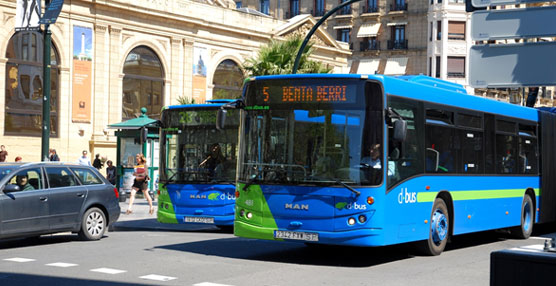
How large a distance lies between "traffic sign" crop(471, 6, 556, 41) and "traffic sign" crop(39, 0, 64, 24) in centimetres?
1271

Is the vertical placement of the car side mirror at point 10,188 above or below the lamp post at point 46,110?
below

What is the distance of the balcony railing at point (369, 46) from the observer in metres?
65.4

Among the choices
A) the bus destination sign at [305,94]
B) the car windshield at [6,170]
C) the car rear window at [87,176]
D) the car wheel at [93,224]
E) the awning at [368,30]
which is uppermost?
the awning at [368,30]

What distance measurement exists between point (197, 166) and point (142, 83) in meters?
23.9

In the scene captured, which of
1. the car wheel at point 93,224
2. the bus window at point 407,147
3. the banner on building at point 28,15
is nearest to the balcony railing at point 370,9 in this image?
the banner on building at point 28,15

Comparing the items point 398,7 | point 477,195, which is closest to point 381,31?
point 398,7

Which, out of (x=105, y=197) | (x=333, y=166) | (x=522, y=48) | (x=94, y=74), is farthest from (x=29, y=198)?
(x=94, y=74)

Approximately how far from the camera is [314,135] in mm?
11047

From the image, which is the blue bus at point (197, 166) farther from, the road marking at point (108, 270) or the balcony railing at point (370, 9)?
the balcony railing at point (370, 9)

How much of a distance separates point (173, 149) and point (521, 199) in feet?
22.9

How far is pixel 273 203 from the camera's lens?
445 inches

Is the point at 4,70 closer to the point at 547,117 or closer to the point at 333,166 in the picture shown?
the point at 547,117

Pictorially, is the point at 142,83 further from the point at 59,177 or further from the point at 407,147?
the point at 407,147

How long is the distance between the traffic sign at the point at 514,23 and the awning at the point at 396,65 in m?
56.8
